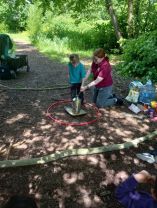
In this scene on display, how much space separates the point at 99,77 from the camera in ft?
22.7

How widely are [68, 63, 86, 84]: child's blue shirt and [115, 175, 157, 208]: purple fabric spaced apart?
3.64 m

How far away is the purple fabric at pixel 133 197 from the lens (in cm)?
332

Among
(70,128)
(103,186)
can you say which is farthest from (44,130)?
(103,186)

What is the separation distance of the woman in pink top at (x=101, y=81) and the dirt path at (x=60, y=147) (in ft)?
1.09

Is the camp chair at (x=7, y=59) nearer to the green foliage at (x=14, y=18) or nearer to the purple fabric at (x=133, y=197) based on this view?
the purple fabric at (x=133, y=197)

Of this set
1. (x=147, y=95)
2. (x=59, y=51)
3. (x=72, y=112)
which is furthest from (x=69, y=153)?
(x=59, y=51)

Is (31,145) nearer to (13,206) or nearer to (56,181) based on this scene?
(56,181)

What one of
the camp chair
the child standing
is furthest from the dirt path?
the camp chair

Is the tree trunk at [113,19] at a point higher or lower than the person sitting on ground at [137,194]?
higher

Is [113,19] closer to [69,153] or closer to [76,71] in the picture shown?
[76,71]

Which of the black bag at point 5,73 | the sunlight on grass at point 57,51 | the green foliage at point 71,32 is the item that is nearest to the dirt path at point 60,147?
the black bag at point 5,73

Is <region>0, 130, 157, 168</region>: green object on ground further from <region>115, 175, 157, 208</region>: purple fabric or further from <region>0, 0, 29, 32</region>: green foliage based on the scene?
<region>0, 0, 29, 32</region>: green foliage

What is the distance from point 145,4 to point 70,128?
35.5 ft

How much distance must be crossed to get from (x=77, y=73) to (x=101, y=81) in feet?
1.89
